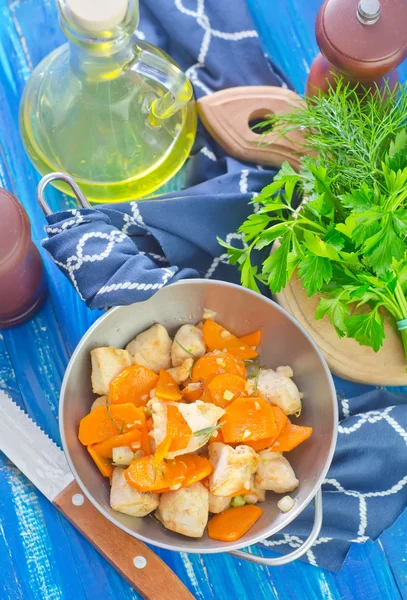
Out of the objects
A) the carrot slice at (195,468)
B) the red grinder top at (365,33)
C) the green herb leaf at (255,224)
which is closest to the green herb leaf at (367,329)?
the green herb leaf at (255,224)

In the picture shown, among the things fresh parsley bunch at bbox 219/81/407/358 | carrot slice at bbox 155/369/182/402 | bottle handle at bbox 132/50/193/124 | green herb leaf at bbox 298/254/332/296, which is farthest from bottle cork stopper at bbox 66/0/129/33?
carrot slice at bbox 155/369/182/402

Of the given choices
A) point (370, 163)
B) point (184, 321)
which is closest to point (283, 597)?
point (184, 321)

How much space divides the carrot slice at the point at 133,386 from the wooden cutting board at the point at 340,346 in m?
0.29

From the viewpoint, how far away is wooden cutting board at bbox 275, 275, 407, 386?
1.30 m

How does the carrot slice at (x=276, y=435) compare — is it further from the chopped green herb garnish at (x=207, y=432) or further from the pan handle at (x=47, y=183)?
the pan handle at (x=47, y=183)

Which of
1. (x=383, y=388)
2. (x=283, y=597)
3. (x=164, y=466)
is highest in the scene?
(x=164, y=466)

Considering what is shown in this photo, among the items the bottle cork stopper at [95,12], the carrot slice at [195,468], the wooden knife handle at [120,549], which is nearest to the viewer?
the bottle cork stopper at [95,12]

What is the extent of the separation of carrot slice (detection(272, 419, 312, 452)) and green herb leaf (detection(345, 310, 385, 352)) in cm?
18

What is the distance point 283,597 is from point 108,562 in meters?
0.34

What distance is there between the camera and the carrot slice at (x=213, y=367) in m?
1.20

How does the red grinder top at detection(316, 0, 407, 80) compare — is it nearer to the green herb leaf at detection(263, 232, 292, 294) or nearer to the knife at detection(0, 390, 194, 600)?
the green herb leaf at detection(263, 232, 292, 294)

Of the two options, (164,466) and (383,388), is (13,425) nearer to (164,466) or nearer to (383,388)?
(164,466)

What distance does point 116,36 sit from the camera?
1.07 meters

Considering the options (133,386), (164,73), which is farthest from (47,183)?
(133,386)
